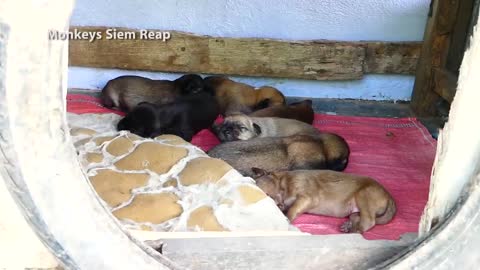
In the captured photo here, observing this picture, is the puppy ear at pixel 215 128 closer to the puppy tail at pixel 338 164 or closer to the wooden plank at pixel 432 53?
the puppy tail at pixel 338 164

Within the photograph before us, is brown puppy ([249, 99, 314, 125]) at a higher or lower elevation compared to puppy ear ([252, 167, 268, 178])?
higher

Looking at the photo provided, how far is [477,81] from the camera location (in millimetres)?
2102

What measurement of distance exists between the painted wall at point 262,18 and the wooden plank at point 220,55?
4.1 inches

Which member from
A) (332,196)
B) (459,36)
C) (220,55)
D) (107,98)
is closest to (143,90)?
(107,98)

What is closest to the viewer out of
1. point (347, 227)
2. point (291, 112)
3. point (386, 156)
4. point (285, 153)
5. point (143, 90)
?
point (347, 227)

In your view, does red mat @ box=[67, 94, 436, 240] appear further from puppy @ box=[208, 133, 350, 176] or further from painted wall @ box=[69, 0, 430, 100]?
painted wall @ box=[69, 0, 430, 100]

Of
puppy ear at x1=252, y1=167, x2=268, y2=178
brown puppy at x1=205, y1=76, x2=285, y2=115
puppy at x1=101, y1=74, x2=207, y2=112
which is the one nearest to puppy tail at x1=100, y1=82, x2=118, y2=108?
puppy at x1=101, y1=74, x2=207, y2=112

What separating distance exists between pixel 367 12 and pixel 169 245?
3.52m

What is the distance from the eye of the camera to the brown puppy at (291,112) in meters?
4.78

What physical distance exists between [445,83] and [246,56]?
1.66m

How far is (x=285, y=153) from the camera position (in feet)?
12.6

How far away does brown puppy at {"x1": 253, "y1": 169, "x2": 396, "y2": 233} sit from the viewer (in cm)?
338

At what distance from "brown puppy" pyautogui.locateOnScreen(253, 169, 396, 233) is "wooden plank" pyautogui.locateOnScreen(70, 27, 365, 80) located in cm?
204

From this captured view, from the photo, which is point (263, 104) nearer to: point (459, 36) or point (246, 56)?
point (246, 56)
